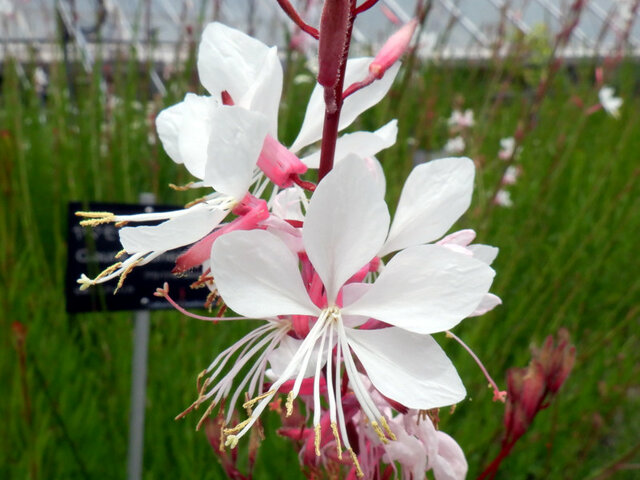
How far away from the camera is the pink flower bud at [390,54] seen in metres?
0.39

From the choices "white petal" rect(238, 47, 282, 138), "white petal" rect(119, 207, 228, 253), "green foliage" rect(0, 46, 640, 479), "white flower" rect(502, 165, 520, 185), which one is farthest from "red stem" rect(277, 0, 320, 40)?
"white flower" rect(502, 165, 520, 185)

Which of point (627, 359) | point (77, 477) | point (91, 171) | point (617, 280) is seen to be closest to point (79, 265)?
point (77, 477)

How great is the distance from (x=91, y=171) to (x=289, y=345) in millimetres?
1390

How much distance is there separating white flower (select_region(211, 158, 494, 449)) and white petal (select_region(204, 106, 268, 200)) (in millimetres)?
38

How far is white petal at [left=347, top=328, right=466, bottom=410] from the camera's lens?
34cm

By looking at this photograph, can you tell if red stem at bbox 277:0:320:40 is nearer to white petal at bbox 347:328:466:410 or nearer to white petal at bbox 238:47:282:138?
white petal at bbox 238:47:282:138

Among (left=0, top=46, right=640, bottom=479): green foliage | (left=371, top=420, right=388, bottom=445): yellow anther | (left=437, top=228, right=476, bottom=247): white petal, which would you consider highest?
(left=437, top=228, right=476, bottom=247): white petal

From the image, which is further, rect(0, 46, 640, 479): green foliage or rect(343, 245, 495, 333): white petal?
rect(0, 46, 640, 479): green foliage

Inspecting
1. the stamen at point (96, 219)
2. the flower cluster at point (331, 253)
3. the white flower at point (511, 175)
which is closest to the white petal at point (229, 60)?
the flower cluster at point (331, 253)

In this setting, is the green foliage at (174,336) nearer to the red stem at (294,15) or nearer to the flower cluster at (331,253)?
the flower cluster at (331,253)

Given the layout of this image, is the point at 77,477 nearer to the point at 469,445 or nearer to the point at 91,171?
the point at 469,445

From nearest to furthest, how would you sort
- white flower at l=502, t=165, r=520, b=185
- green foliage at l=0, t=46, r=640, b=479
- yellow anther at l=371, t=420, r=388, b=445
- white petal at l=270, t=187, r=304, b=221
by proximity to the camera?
yellow anther at l=371, t=420, r=388, b=445 < white petal at l=270, t=187, r=304, b=221 < green foliage at l=0, t=46, r=640, b=479 < white flower at l=502, t=165, r=520, b=185

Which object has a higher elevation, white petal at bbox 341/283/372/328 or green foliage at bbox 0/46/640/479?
white petal at bbox 341/283/372/328

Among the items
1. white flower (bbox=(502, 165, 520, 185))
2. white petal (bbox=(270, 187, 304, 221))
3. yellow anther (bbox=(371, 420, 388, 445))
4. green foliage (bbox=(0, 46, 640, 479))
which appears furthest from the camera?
white flower (bbox=(502, 165, 520, 185))
